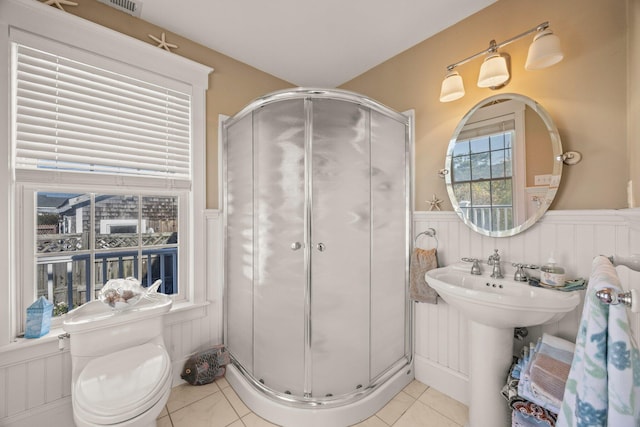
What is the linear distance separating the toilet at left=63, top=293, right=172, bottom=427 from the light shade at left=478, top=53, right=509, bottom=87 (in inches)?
92.9

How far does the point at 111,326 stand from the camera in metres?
1.47

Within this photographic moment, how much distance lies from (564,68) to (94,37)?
2.72 m

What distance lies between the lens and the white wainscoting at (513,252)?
4.12 ft

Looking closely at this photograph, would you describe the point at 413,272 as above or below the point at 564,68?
below

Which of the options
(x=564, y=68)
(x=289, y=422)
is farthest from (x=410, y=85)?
(x=289, y=422)

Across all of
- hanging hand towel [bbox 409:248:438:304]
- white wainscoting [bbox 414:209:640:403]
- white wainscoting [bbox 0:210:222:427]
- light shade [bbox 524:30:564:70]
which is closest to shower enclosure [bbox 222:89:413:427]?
hanging hand towel [bbox 409:248:438:304]

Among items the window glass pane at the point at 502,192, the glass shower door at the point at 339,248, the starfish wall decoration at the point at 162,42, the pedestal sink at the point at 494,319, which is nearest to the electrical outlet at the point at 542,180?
the window glass pane at the point at 502,192

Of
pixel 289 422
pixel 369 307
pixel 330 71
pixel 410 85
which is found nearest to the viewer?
pixel 289 422

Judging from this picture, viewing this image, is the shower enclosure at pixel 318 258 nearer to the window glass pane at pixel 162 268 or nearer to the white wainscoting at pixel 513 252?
the white wainscoting at pixel 513 252

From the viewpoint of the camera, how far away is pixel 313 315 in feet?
5.30

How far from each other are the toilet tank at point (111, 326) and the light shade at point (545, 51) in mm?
2473

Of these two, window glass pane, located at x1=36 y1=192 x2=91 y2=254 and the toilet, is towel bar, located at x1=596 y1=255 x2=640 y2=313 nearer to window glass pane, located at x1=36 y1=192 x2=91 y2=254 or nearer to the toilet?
the toilet

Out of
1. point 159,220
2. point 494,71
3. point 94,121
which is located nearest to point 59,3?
point 94,121

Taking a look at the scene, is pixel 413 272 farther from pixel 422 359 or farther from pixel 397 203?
pixel 422 359
